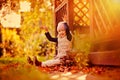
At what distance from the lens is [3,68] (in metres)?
2.24

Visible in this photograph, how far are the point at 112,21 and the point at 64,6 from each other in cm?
47

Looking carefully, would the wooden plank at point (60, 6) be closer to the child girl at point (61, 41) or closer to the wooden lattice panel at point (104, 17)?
the child girl at point (61, 41)

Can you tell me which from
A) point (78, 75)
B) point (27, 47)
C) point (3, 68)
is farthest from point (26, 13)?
point (78, 75)

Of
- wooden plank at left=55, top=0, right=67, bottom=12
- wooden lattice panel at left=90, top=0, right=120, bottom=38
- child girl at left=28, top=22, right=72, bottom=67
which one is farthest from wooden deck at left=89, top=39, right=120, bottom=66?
wooden plank at left=55, top=0, right=67, bottom=12

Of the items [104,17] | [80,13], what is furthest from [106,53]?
[80,13]

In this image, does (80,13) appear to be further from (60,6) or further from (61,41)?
(61,41)

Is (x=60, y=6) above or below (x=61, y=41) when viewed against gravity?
above

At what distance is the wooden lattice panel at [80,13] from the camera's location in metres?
2.60

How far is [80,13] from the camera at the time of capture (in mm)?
2633

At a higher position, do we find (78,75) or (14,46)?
(14,46)

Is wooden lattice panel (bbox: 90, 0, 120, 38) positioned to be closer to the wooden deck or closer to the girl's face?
the wooden deck

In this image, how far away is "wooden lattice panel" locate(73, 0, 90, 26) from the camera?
260 centimetres

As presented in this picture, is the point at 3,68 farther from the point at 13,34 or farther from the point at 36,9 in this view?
the point at 36,9

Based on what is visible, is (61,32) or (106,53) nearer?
(106,53)
